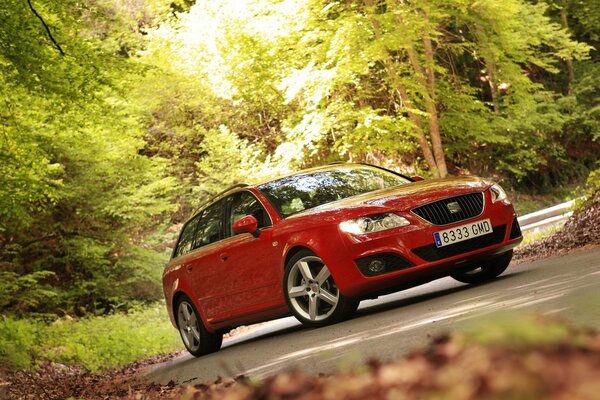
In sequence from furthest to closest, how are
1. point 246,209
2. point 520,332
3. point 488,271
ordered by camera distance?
point 488,271, point 246,209, point 520,332

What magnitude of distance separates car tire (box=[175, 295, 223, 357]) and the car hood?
2374 millimetres

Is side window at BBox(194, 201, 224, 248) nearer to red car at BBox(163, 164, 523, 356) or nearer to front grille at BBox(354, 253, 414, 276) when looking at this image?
red car at BBox(163, 164, 523, 356)

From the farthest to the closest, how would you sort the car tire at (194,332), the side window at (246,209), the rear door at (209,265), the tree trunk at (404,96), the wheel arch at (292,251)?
the tree trunk at (404,96) < the car tire at (194,332) < the rear door at (209,265) < the side window at (246,209) < the wheel arch at (292,251)

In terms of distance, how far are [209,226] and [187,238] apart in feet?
2.62

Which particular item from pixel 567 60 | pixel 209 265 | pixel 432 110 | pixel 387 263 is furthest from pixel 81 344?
pixel 567 60

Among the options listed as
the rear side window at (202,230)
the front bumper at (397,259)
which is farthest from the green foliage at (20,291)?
the front bumper at (397,259)

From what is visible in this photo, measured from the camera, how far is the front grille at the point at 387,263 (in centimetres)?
898

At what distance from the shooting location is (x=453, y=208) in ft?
30.6

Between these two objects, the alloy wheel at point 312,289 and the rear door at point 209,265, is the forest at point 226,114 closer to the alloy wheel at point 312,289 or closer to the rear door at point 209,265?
the rear door at point 209,265

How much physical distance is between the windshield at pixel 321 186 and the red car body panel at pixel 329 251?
0.16 metres

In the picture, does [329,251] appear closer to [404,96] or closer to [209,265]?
[209,265]

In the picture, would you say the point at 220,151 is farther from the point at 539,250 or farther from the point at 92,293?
the point at 539,250

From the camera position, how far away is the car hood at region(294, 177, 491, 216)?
9.12 meters

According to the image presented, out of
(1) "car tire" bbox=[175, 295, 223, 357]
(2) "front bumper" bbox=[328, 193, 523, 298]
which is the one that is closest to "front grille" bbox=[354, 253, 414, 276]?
(2) "front bumper" bbox=[328, 193, 523, 298]
